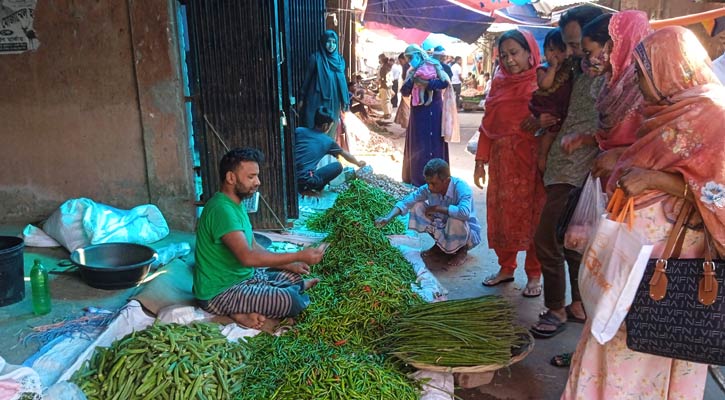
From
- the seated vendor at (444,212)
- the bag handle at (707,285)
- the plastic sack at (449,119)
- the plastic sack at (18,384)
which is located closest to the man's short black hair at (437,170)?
the seated vendor at (444,212)

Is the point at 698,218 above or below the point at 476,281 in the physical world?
above

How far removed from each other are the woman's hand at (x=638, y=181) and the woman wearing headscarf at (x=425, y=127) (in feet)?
17.7

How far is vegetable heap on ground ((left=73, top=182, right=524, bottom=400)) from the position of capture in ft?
8.20

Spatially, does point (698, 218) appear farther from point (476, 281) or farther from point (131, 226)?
point (131, 226)

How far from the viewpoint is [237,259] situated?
322cm

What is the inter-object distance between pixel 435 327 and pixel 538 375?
79 centimetres

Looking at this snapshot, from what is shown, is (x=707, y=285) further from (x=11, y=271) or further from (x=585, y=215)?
(x=11, y=271)

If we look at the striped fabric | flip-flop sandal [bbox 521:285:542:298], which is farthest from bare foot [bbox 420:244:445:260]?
the striped fabric

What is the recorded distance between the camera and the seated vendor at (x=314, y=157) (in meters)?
6.64

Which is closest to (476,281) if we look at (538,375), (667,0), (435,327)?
(538,375)

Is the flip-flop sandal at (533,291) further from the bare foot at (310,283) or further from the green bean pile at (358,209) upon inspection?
the bare foot at (310,283)

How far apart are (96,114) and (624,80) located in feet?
14.5

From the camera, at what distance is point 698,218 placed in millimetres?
2086

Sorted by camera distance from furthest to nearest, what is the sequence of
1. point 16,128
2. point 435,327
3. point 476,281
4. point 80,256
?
point 16,128 < point 476,281 < point 80,256 < point 435,327
